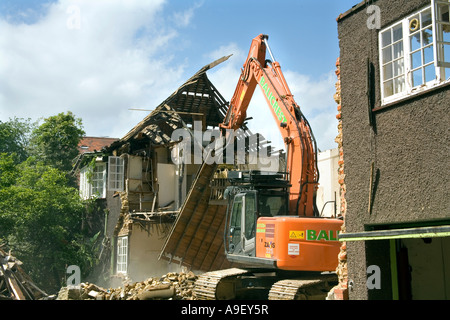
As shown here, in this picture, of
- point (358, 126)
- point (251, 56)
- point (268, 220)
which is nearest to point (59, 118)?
point (251, 56)

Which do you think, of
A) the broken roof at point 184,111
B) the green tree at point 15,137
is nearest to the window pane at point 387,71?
the broken roof at point 184,111

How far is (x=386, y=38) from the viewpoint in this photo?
8391 millimetres

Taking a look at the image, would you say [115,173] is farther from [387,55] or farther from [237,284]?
[387,55]

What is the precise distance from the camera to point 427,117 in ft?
24.0

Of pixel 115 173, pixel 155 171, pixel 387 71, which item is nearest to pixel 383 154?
pixel 387 71

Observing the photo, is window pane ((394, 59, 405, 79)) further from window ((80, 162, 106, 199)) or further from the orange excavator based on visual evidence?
window ((80, 162, 106, 199))

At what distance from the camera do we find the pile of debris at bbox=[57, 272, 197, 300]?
43.3 ft

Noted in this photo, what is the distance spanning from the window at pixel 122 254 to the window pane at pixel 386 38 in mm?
15710

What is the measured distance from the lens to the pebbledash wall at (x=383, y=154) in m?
7.19

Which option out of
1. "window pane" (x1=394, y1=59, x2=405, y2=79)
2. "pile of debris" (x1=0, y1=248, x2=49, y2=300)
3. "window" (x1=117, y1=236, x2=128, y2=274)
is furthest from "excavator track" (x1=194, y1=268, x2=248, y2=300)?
"window" (x1=117, y1=236, x2=128, y2=274)

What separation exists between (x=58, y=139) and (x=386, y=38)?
25534 millimetres

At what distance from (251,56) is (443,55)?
7366mm

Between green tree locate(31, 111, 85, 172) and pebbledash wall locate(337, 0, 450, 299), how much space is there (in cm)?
2407

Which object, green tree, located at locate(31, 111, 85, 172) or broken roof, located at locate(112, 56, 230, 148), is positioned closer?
broken roof, located at locate(112, 56, 230, 148)
